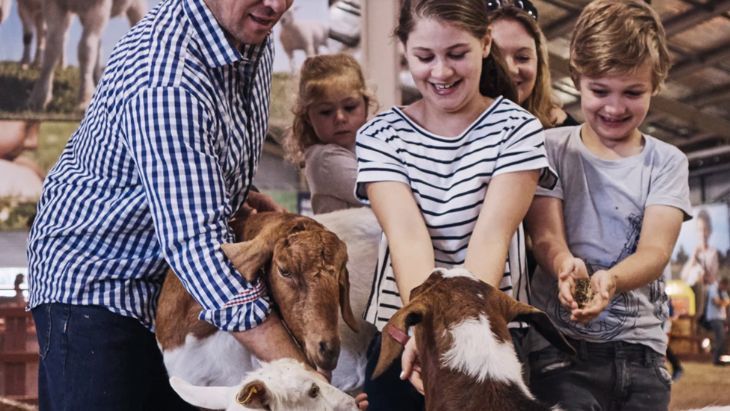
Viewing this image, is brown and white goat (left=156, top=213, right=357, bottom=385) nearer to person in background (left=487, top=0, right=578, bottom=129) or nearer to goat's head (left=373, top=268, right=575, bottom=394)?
goat's head (left=373, top=268, right=575, bottom=394)

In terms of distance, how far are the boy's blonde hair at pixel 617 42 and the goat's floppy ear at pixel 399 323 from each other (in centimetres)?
93

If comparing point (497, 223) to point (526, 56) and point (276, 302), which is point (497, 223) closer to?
point (276, 302)

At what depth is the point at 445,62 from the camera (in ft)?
7.52

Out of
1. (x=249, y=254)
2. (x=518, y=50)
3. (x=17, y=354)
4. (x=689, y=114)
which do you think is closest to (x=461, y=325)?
(x=249, y=254)

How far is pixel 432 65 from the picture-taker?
90.8 inches

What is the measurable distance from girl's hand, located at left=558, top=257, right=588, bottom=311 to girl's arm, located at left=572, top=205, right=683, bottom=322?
27 mm

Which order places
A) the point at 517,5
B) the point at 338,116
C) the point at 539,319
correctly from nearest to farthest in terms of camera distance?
the point at 539,319
the point at 517,5
the point at 338,116

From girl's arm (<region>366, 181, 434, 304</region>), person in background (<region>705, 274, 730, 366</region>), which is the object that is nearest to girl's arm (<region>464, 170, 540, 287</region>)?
girl's arm (<region>366, 181, 434, 304</region>)

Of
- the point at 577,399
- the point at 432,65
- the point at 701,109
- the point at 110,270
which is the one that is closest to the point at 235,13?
the point at 432,65

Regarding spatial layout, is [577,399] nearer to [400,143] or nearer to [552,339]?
[552,339]

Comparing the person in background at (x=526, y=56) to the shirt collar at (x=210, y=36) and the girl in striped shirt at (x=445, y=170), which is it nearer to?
the girl in striped shirt at (x=445, y=170)

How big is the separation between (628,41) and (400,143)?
25.7 inches

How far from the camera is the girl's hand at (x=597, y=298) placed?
2.14 m

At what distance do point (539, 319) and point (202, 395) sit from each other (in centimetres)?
74
